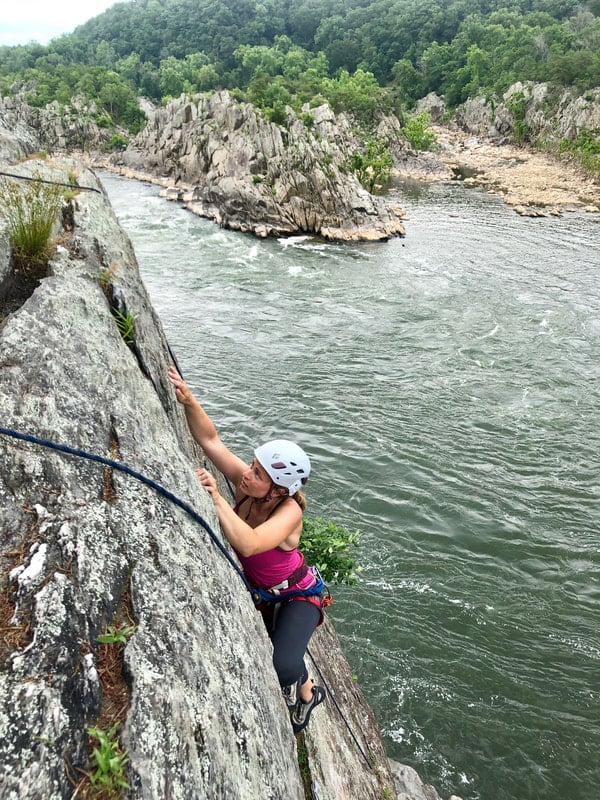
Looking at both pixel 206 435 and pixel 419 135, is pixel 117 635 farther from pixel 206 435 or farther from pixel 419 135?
pixel 419 135

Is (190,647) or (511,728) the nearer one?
(190,647)

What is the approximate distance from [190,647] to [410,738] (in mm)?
6783

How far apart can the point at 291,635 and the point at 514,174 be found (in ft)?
251

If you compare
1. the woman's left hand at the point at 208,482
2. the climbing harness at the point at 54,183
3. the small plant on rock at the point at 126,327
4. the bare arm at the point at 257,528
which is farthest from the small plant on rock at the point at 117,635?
the climbing harness at the point at 54,183

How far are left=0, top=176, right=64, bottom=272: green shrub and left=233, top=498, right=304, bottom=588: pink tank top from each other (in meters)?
3.64

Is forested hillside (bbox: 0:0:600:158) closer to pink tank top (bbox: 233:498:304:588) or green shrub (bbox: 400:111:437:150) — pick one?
green shrub (bbox: 400:111:437:150)

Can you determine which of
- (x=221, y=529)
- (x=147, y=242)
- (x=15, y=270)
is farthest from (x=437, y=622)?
(x=147, y=242)

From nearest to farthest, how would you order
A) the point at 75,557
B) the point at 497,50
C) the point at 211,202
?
the point at 75,557, the point at 211,202, the point at 497,50

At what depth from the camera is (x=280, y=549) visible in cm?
465

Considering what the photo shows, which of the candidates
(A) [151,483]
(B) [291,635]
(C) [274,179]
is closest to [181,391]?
(A) [151,483]

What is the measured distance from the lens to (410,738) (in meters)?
8.24

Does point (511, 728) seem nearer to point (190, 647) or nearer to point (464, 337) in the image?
point (190, 647)

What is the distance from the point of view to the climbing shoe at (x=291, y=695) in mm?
4739

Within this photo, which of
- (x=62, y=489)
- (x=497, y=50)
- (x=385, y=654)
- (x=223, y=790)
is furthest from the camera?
(x=497, y=50)
